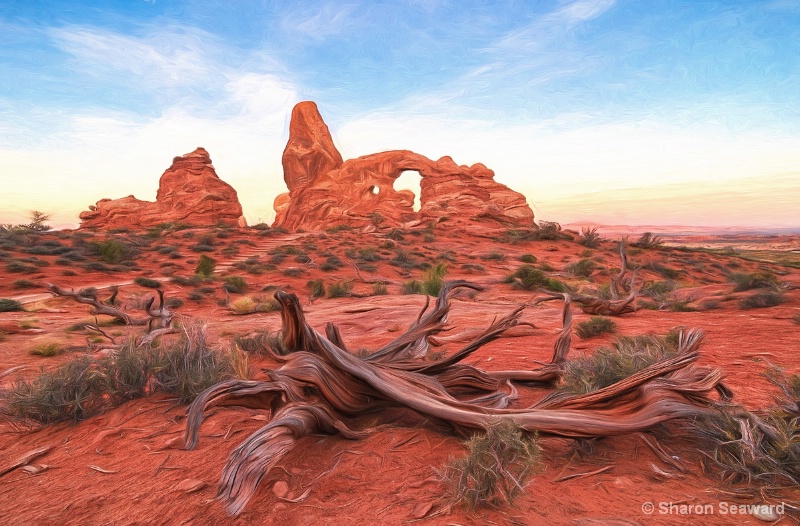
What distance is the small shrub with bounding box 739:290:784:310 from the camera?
892 cm

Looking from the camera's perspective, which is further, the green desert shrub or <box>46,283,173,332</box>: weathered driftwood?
the green desert shrub

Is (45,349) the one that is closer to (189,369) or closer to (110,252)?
(189,369)

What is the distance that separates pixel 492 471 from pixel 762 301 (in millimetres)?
9514

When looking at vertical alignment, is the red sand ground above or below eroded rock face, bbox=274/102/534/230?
below

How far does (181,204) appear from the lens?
46656 millimetres

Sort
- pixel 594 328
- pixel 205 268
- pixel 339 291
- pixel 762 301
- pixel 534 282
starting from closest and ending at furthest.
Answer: pixel 594 328
pixel 762 301
pixel 339 291
pixel 534 282
pixel 205 268

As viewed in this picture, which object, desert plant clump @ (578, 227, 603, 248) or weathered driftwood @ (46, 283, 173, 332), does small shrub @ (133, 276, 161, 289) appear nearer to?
weathered driftwood @ (46, 283, 173, 332)

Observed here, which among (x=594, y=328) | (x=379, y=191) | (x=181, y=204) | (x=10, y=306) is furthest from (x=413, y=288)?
(x=181, y=204)

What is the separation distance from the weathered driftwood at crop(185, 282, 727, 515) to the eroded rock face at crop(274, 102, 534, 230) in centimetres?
3839

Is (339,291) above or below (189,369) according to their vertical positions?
below

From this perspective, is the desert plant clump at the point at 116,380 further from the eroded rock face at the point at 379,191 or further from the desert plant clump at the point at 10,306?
the eroded rock face at the point at 379,191

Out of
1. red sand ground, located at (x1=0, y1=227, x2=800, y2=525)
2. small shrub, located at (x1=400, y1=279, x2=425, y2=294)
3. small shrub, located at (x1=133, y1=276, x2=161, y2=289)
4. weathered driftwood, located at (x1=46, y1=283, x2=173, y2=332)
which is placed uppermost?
weathered driftwood, located at (x1=46, y1=283, x2=173, y2=332)

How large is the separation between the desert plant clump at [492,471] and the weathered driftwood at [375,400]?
19 centimetres

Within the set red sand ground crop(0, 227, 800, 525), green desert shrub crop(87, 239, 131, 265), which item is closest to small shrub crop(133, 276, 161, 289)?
green desert shrub crop(87, 239, 131, 265)
